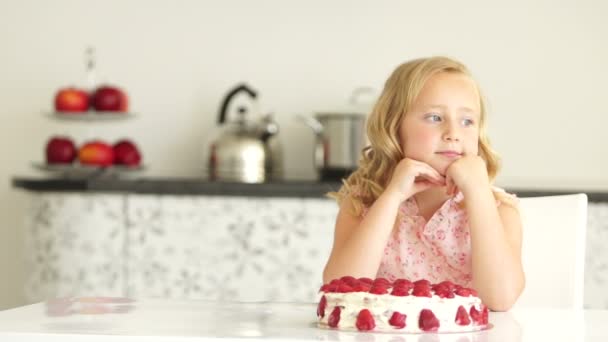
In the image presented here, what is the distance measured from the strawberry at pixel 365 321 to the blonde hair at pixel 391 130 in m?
0.63

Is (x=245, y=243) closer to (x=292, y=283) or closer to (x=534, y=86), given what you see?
(x=292, y=283)

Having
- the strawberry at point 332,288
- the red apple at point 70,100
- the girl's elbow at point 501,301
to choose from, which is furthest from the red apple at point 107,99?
the strawberry at point 332,288

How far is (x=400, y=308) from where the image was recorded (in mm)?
1165

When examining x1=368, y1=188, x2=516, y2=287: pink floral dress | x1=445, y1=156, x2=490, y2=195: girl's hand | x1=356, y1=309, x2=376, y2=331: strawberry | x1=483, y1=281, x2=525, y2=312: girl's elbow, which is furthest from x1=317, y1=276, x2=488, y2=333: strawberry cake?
x1=368, y1=188, x2=516, y2=287: pink floral dress

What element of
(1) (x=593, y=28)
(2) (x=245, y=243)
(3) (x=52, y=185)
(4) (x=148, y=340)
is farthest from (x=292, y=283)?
(4) (x=148, y=340)

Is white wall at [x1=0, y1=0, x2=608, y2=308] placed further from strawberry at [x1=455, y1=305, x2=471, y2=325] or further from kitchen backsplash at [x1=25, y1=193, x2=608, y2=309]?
strawberry at [x1=455, y1=305, x2=471, y2=325]

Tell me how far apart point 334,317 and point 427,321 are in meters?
0.10

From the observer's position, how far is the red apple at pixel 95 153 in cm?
348

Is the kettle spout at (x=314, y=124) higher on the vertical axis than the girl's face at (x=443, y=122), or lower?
higher

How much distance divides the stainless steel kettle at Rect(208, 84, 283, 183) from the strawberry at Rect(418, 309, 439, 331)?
2276 mm

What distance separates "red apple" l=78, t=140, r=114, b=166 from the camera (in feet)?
11.4

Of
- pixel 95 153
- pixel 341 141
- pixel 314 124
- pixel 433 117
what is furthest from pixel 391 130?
pixel 95 153

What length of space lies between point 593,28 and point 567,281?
2.02m

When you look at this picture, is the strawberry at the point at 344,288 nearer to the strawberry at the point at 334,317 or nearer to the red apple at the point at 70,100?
the strawberry at the point at 334,317
